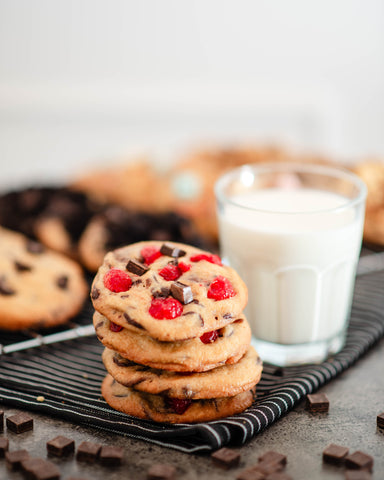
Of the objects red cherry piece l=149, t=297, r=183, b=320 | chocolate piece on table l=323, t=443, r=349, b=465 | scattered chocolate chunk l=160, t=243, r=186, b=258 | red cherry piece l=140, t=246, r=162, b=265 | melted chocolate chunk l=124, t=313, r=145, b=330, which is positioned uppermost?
scattered chocolate chunk l=160, t=243, r=186, b=258

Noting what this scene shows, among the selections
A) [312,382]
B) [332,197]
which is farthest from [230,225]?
[312,382]

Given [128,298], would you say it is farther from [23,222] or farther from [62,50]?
[62,50]

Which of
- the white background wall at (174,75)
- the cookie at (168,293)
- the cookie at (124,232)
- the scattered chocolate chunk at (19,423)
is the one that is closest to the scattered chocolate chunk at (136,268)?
the cookie at (168,293)

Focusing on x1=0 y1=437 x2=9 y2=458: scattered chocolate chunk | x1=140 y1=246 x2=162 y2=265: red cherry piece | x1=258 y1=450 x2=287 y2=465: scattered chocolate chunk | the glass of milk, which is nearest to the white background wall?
the glass of milk

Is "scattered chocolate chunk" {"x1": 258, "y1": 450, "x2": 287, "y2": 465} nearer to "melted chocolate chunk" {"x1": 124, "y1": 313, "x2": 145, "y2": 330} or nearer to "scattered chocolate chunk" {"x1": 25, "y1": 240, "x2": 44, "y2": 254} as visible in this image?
"melted chocolate chunk" {"x1": 124, "y1": 313, "x2": 145, "y2": 330}

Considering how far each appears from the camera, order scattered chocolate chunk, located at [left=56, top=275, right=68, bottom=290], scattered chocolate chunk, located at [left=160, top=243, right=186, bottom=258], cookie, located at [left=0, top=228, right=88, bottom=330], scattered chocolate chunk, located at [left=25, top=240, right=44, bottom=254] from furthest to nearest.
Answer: scattered chocolate chunk, located at [left=25, top=240, right=44, bottom=254] < scattered chocolate chunk, located at [left=56, top=275, right=68, bottom=290] < cookie, located at [left=0, top=228, right=88, bottom=330] < scattered chocolate chunk, located at [left=160, top=243, right=186, bottom=258]

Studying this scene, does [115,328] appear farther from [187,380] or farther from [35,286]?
[35,286]
